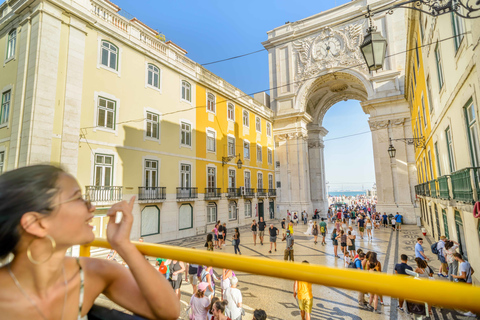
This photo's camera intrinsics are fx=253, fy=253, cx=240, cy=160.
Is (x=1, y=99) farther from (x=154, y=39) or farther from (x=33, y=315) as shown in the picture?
(x=33, y=315)

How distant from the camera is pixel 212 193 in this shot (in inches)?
867

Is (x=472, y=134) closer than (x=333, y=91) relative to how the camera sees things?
Yes

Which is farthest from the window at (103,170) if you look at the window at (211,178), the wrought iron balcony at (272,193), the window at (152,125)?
the wrought iron balcony at (272,193)

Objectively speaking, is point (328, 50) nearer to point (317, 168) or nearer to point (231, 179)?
point (317, 168)

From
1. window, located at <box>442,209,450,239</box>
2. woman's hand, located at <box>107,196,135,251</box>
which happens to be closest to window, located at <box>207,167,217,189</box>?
window, located at <box>442,209,450,239</box>

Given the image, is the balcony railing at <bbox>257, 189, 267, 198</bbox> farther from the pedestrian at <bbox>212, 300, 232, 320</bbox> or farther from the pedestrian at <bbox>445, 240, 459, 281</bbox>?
the pedestrian at <bbox>212, 300, 232, 320</bbox>

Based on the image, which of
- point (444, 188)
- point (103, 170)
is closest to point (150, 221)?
point (103, 170)

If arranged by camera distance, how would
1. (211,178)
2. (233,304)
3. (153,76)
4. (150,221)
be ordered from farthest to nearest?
1. (211,178)
2. (153,76)
3. (150,221)
4. (233,304)

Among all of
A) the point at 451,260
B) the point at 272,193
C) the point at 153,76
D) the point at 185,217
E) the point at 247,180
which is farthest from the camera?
the point at 272,193

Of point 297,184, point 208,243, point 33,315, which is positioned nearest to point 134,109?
point 208,243

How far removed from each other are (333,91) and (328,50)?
28.5ft

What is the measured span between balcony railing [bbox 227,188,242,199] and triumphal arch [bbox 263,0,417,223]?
33.2ft

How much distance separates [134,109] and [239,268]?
17.4 meters

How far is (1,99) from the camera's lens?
14.0m
